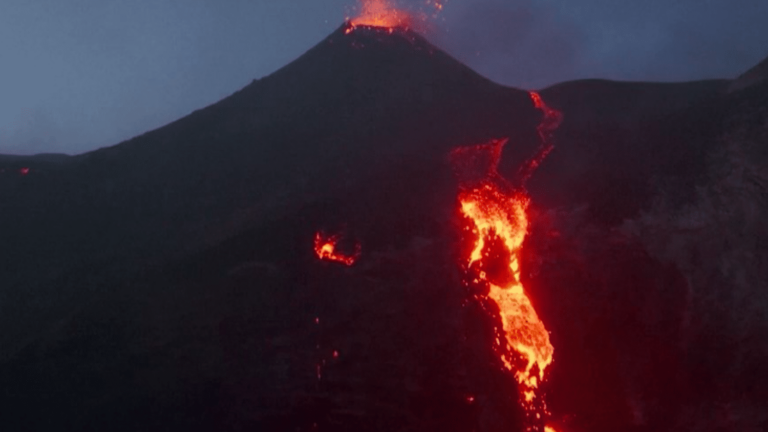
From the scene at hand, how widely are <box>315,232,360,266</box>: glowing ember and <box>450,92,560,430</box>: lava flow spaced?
2.80 meters

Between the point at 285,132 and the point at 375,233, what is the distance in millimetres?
7104

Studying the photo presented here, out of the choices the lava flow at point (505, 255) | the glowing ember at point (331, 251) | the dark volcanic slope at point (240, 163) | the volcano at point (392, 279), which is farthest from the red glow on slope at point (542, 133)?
the glowing ember at point (331, 251)

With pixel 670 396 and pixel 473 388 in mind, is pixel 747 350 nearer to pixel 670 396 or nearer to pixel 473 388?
pixel 670 396

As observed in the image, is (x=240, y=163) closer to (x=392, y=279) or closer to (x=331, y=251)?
(x=331, y=251)

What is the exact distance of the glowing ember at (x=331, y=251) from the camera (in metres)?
17.3

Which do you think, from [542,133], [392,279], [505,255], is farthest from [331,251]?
[542,133]

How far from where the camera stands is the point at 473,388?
14680mm

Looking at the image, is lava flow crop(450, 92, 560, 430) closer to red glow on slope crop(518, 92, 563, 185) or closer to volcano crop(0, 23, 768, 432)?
red glow on slope crop(518, 92, 563, 185)

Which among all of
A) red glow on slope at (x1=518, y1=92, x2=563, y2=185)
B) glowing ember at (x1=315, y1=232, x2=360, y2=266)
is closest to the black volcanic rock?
red glow on slope at (x1=518, y1=92, x2=563, y2=185)

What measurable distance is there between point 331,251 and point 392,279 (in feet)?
6.15

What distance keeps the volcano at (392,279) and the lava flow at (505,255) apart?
27cm

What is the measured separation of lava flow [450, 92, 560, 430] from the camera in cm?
1508

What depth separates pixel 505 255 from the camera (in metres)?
17.0

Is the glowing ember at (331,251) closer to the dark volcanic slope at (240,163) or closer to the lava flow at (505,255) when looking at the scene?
the dark volcanic slope at (240,163)
